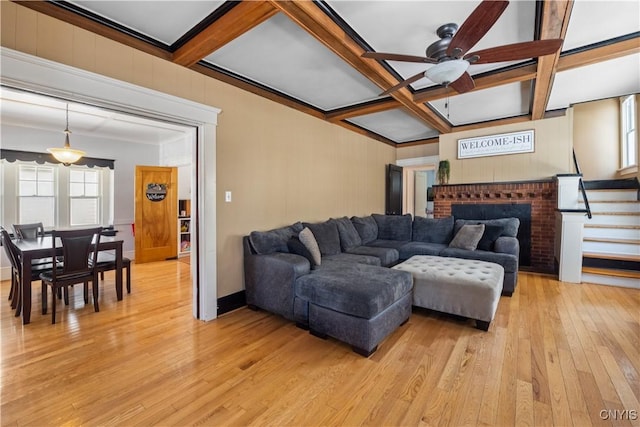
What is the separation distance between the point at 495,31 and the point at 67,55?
3383mm

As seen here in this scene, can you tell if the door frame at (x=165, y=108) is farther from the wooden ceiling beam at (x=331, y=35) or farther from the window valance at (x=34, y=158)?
the window valance at (x=34, y=158)

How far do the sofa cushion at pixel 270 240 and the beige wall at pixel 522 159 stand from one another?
3.93 metres

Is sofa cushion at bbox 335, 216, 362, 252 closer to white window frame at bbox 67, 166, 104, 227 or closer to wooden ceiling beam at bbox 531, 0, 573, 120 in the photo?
wooden ceiling beam at bbox 531, 0, 573, 120

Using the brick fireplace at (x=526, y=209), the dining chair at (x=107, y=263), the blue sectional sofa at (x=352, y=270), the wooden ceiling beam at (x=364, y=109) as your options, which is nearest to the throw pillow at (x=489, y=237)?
the blue sectional sofa at (x=352, y=270)

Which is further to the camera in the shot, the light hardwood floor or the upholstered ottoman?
the upholstered ottoman

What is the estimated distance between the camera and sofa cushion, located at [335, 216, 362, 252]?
167 inches

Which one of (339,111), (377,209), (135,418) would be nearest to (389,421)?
(135,418)

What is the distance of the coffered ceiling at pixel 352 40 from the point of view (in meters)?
2.06

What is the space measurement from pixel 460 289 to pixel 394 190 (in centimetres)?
425

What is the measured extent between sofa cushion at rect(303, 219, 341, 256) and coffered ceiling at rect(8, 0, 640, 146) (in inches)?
68.5

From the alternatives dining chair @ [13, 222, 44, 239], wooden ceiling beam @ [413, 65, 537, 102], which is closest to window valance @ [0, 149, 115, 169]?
dining chair @ [13, 222, 44, 239]

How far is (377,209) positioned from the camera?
637 cm

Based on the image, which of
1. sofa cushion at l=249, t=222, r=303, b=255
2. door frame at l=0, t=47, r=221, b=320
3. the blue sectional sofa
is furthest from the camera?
sofa cushion at l=249, t=222, r=303, b=255

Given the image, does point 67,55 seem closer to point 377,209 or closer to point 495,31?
point 495,31
